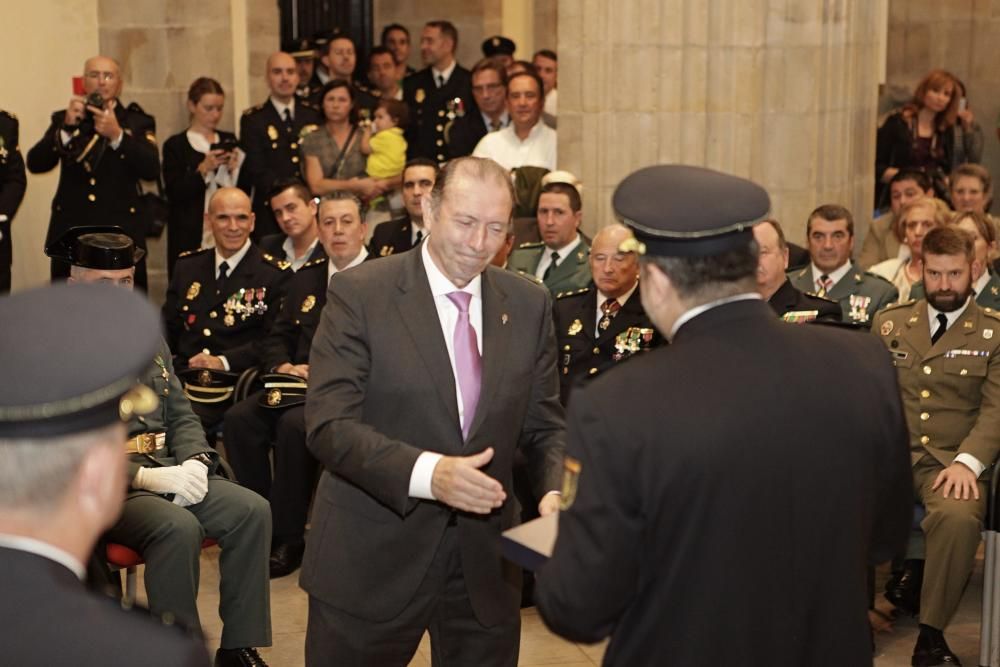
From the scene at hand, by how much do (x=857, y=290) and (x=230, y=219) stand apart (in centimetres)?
267

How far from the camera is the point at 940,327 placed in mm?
5090

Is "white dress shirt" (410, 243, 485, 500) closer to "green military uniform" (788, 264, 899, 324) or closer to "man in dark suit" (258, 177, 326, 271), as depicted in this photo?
"green military uniform" (788, 264, 899, 324)

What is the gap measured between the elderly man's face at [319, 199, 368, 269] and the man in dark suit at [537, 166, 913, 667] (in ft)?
12.5

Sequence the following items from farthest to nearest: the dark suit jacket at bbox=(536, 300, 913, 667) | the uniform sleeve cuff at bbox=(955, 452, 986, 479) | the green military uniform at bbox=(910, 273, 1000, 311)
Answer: the green military uniform at bbox=(910, 273, 1000, 311), the uniform sleeve cuff at bbox=(955, 452, 986, 479), the dark suit jacket at bbox=(536, 300, 913, 667)

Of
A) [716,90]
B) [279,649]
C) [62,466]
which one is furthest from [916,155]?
[62,466]

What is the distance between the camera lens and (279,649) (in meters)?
4.78

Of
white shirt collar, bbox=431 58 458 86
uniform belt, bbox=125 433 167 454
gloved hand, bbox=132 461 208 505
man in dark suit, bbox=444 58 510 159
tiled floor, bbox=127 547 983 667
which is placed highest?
white shirt collar, bbox=431 58 458 86

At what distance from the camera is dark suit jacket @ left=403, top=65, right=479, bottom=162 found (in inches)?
347

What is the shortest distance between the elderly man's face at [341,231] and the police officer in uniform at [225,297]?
273mm

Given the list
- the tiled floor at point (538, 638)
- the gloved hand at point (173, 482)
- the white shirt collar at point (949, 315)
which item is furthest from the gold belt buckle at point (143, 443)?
the white shirt collar at point (949, 315)

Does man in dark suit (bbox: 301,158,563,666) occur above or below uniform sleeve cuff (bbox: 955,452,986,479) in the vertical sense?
above

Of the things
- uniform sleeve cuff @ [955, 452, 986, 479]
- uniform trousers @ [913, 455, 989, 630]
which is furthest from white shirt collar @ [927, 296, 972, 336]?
uniform trousers @ [913, 455, 989, 630]

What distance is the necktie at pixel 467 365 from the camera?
3135mm

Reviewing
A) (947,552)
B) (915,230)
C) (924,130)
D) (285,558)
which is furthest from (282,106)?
(947,552)
